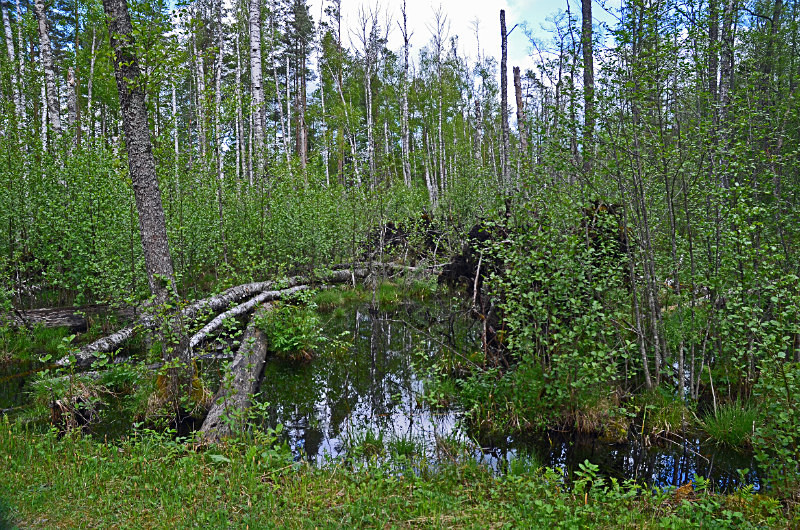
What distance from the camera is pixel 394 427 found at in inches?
227

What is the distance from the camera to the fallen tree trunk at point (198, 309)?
649 cm

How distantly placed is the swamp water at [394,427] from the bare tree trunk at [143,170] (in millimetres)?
1376

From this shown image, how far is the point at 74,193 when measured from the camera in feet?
30.6

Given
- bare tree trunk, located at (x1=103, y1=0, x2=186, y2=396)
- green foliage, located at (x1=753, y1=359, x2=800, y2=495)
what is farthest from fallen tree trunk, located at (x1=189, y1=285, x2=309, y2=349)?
green foliage, located at (x1=753, y1=359, x2=800, y2=495)

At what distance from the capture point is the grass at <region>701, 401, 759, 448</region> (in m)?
5.04

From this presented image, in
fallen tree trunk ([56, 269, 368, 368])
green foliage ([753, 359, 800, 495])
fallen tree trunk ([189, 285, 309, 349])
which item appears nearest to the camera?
green foliage ([753, 359, 800, 495])

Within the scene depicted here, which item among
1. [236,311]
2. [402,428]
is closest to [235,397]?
[402,428]

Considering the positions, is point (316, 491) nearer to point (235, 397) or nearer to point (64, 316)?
point (235, 397)

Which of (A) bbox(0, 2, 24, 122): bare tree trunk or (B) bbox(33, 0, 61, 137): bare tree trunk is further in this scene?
(A) bbox(0, 2, 24, 122): bare tree trunk

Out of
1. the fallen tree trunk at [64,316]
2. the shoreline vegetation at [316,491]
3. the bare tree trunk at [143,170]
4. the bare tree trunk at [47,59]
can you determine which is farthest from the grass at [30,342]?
the bare tree trunk at [47,59]

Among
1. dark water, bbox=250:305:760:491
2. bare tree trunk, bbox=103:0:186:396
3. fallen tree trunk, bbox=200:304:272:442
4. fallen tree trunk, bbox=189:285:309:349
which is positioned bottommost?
dark water, bbox=250:305:760:491

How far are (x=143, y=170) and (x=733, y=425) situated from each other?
7565mm

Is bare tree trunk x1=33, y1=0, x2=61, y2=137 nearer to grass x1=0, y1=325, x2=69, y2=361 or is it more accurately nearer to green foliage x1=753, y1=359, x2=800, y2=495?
grass x1=0, y1=325, x2=69, y2=361

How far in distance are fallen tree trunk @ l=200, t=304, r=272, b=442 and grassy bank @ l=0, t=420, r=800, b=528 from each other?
12.0 inches
